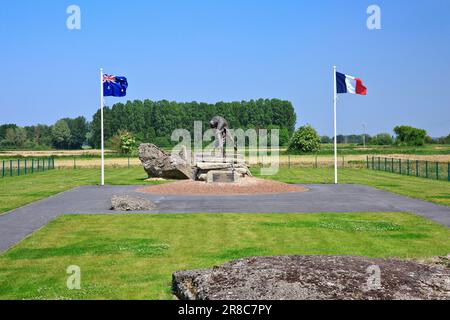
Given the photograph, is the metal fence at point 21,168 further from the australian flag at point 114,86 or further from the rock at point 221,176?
the rock at point 221,176

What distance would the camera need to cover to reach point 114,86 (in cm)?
3338

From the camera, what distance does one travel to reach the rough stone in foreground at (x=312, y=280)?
716 cm

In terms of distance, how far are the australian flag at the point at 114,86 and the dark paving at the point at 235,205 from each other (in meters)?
7.09

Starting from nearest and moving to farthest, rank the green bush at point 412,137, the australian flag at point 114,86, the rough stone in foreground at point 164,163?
the australian flag at point 114,86
the rough stone in foreground at point 164,163
the green bush at point 412,137

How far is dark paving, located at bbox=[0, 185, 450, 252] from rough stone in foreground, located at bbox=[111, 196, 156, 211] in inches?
13.7

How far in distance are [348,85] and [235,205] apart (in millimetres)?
14097

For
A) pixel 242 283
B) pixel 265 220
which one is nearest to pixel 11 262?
pixel 242 283

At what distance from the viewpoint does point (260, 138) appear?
387 feet

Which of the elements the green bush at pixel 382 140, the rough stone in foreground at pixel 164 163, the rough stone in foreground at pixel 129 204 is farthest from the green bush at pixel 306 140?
the rough stone in foreground at pixel 129 204

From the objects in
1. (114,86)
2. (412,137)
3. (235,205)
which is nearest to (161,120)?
(412,137)

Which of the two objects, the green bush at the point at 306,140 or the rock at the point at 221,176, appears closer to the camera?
the rock at the point at 221,176

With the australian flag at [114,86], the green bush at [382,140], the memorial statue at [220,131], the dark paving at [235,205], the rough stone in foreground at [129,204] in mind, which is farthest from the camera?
the green bush at [382,140]

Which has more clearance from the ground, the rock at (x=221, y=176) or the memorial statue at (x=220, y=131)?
the memorial statue at (x=220, y=131)

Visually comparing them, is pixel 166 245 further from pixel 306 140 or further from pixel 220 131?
pixel 306 140
